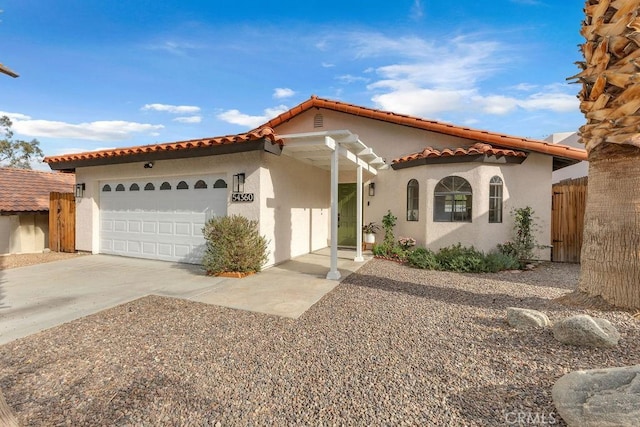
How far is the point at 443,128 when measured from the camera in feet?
32.5

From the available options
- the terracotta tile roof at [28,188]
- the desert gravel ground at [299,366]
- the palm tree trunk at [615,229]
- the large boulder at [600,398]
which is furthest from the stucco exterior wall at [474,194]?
the terracotta tile roof at [28,188]

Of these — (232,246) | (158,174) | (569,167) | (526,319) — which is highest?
(569,167)

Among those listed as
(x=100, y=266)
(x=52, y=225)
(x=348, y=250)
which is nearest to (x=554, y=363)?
(x=348, y=250)

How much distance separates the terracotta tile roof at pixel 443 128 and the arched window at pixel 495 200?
126 centimetres

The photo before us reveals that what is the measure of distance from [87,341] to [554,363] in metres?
5.28

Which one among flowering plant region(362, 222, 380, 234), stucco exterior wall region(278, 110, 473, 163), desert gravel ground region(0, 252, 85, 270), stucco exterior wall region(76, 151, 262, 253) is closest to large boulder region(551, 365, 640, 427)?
stucco exterior wall region(76, 151, 262, 253)

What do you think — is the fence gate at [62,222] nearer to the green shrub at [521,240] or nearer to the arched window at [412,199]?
the arched window at [412,199]

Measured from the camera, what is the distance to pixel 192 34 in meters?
9.02

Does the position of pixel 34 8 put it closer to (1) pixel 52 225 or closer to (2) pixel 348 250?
(1) pixel 52 225

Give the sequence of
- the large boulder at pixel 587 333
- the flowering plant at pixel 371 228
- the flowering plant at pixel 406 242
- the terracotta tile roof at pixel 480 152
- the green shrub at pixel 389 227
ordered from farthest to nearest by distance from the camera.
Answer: the flowering plant at pixel 371 228, the green shrub at pixel 389 227, the flowering plant at pixel 406 242, the terracotta tile roof at pixel 480 152, the large boulder at pixel 587 333

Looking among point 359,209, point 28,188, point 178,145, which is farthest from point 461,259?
point 28,188

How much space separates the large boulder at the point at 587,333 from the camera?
314 cm

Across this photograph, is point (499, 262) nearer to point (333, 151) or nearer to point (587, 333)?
point (587, 333)

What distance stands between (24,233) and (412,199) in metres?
14.4
